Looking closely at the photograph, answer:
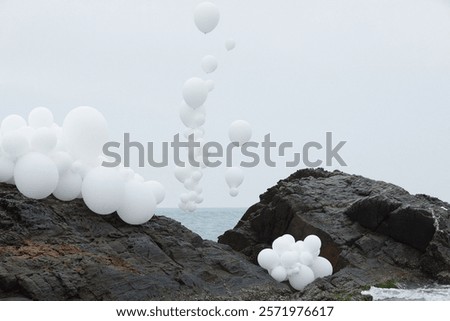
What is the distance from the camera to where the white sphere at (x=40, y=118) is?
534 inches

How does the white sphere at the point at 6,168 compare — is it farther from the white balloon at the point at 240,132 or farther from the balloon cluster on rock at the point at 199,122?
the white balloon at the point at 240,132

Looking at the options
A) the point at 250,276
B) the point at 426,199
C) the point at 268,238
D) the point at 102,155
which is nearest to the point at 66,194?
the point at 102,155

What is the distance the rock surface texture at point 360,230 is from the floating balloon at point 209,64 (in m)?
4.91

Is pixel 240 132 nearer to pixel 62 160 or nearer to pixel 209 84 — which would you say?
pixel 209 84

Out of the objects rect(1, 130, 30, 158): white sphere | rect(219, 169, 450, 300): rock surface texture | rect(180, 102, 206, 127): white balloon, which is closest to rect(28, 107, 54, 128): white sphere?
rect(1, 130, 30, 158): white sphere

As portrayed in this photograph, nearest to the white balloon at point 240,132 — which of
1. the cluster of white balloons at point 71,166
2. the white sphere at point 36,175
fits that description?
the cluster of white balloons at point 71,166

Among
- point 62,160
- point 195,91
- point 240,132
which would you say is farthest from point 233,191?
point 62,160

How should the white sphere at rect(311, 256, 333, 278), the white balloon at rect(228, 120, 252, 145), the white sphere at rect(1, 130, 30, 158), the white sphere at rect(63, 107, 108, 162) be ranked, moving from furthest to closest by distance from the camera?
1. the white balloon at rect(228, 120, 252, 145)
2. the white sphere at rect(311, 256, 333, 278)
3. the white sphere at rect(1, 130, 30, 158)
4. the white sphere at rect(63, 107, 108, 162)

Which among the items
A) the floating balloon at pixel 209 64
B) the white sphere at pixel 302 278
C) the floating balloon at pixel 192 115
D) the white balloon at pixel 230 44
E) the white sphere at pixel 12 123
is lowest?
the white sphere at pixel 302 278

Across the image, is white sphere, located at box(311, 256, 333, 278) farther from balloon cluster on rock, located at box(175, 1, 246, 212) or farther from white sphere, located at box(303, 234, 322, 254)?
balloon cluster on rock, located at box(175, 1, 246, 212)

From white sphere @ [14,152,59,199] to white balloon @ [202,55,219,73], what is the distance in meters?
3.97

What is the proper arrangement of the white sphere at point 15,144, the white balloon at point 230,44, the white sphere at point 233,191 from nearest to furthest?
the white sphere at point 15,144
the white balloon at point 230,44
the white sphere at point 233,191

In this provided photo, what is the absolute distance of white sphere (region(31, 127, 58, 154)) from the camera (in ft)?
41.8
